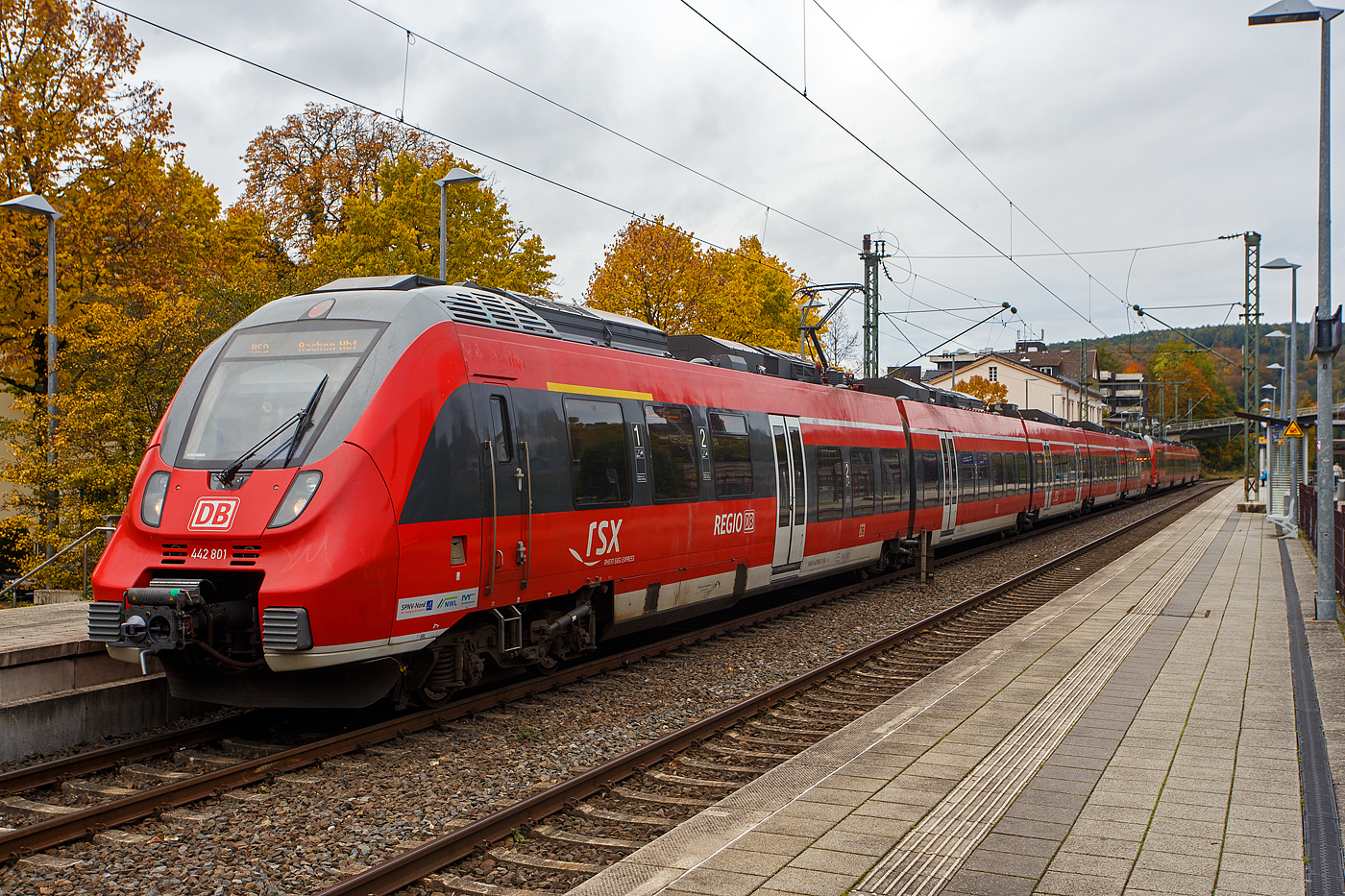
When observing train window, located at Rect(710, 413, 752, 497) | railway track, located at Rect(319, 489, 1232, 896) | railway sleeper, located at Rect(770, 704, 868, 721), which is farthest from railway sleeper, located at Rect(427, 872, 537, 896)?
train window, located at Rect(710, 413, 752, 497)

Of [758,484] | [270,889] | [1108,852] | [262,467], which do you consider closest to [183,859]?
[270,889]

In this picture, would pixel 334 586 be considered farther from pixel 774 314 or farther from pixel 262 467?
pixel 774 314

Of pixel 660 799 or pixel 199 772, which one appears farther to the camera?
pixel 199 772

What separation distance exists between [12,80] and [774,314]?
22.9m

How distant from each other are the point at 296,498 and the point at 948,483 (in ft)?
54.2

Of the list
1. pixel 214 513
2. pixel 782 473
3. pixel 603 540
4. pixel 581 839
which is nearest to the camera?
pixel 581 839

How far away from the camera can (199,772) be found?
6.72 m

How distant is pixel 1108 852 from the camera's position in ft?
17.0

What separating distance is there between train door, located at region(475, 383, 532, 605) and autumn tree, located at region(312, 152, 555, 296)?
18005 mm

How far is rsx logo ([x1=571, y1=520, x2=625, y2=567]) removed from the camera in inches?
365

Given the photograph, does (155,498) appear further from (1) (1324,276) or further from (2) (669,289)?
(2) (669,289)

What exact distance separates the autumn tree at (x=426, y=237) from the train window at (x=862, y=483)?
13.0 m

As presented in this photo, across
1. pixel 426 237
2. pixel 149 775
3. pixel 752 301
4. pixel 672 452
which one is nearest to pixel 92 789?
pixel 149 775

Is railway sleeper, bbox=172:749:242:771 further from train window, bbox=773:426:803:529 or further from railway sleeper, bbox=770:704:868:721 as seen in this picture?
train window, bbox=773:426:803:529
